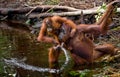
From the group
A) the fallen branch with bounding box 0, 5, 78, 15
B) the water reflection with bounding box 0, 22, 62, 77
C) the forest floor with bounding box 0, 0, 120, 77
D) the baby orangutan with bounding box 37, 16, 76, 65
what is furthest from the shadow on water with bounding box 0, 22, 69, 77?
the fallen branch with bounding box 0, 5, 78, 15

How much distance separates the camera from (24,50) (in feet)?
26.9

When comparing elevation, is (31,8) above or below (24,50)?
above

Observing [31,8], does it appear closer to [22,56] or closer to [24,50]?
[24,50]

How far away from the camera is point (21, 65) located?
6.93 meters

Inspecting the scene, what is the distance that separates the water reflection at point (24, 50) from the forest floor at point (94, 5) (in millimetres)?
1106

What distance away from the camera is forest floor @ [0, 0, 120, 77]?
20.0ft

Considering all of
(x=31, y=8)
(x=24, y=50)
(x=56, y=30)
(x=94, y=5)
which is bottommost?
(x=24, y=50)

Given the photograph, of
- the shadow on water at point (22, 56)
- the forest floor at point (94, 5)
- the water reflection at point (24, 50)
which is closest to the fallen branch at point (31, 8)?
the forest floor at point (94, 5)

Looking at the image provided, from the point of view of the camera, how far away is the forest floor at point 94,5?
609 centimetres

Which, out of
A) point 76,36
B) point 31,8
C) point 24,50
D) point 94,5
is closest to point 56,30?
point 76,36

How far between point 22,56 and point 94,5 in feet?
14.9

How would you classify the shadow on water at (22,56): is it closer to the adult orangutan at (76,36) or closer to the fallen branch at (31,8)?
the adult orangutan at (76,36)

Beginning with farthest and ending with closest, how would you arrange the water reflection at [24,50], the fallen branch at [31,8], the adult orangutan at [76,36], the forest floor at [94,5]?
1. the fallen branch at [31,8]
2. the water reflection at [24,50]
3. the adult orangutan at [76,36]
4. the forest floor at [94,5]

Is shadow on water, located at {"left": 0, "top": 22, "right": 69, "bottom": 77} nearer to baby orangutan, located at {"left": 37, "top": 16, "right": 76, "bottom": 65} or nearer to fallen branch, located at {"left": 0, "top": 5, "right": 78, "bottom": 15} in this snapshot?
baby orangutan, located at {"left": 37, "top": 16, "right": 76, "bottom": 65}
